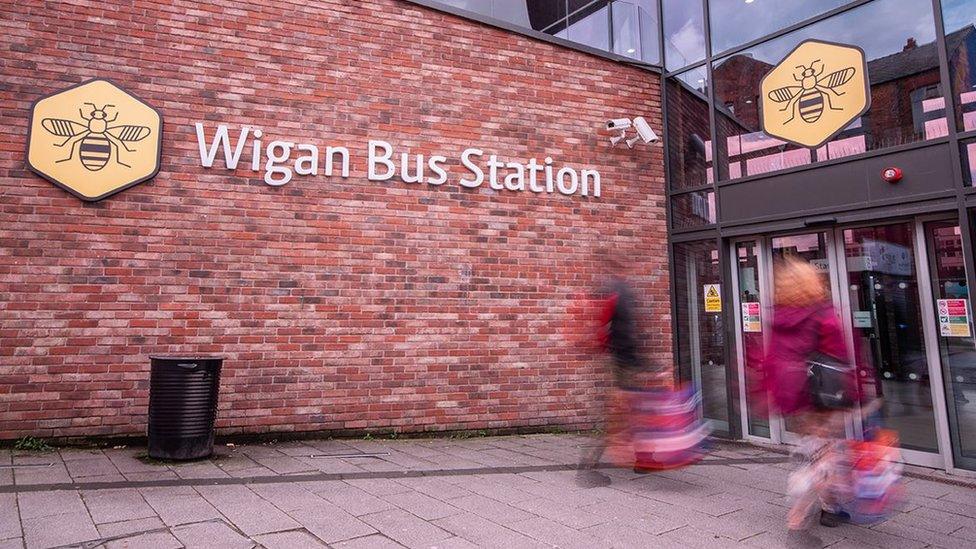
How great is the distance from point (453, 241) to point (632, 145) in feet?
8.82

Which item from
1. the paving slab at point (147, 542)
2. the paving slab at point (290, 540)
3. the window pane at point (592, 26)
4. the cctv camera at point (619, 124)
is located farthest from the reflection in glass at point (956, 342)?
the paving slab at point (147, 542)

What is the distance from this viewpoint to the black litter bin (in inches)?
191

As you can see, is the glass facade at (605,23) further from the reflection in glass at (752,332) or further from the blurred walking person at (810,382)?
the blurred walking person at (810,382)

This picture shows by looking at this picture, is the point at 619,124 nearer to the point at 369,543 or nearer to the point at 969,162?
the point at 969,162

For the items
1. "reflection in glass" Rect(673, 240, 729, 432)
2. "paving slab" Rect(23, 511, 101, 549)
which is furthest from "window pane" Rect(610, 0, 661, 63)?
"paving slab" Rect(23, 511, 101, 549)

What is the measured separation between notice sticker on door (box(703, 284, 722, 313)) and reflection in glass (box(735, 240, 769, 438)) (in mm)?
230

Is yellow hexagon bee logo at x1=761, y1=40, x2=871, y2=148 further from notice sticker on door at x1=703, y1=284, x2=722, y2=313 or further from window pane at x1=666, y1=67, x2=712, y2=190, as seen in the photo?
notice sticker on door at x1=703, y1=284, x2=722, y2=313

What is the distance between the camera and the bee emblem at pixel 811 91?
596 cm

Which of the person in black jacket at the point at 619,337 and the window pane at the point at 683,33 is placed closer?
the person in black jacket at the point at 619,337

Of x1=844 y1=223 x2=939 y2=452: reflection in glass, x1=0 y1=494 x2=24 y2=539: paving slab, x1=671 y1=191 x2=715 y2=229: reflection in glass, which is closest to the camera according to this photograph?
x1=0 y1=494 x2=24 y2=539: paving slab

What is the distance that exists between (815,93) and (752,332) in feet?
8.77

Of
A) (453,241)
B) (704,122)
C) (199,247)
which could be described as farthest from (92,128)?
(704,122)

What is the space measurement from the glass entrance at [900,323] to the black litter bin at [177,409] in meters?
5.06

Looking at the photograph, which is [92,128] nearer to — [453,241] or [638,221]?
[453,241]
